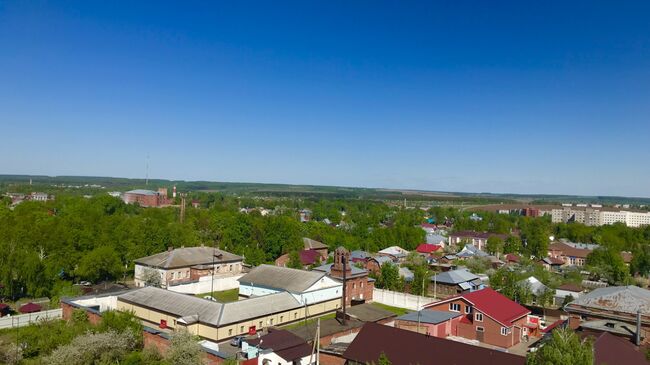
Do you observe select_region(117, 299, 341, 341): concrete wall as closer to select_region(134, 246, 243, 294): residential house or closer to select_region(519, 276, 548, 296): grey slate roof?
select_region(134, 246, 243, 294): residential house

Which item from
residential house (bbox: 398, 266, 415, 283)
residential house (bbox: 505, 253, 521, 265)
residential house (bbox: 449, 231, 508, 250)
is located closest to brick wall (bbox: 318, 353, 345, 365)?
residential house (bbox: 398, 266, 415, 283)

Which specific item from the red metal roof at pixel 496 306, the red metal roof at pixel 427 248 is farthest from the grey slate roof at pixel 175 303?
the red metal roof at pixel 427 248

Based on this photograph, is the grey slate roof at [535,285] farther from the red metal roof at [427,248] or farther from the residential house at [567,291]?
the red metal roof at [427,248]

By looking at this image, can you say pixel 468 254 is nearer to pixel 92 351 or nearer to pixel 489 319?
pixel 489 319

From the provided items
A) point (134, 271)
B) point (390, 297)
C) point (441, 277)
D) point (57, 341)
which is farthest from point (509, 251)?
point (57, 341)

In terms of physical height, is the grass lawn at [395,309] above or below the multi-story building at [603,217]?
below

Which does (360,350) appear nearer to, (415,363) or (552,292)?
(415,363)

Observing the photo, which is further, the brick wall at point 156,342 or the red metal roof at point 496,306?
the red metal roof at point 496,306
